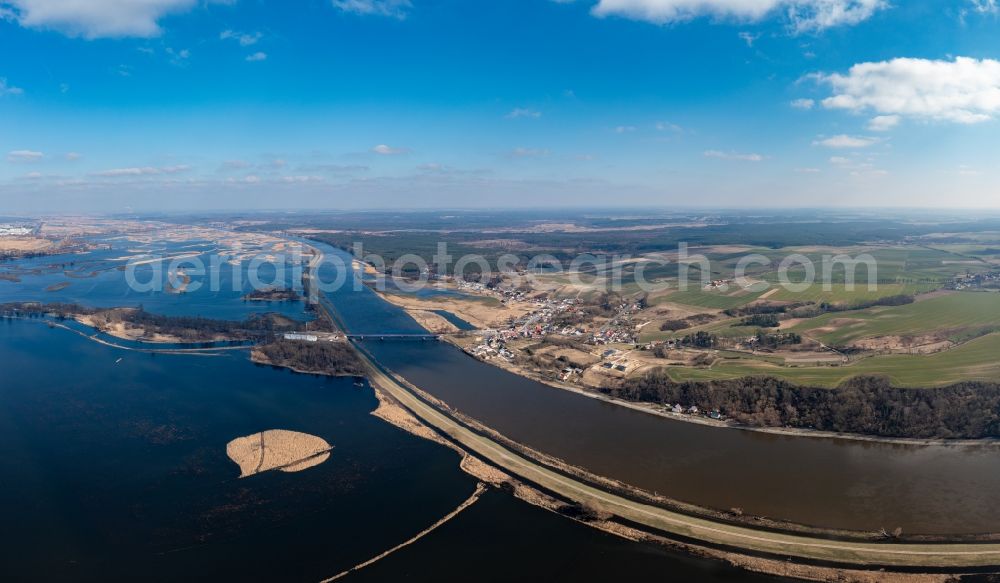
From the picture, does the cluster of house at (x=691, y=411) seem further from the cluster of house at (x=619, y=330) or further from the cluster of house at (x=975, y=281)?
the cluster of house at (x=975, y=281)

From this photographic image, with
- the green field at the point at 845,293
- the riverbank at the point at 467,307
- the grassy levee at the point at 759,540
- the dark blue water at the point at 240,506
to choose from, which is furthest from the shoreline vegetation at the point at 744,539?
the green field at the point at 845,293

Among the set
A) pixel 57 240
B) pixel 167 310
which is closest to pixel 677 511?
pixel 167 310

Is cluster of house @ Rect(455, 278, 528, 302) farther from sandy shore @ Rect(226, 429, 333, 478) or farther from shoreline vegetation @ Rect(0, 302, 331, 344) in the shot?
sandy shore @ Rect(226, 429, 333, 478)

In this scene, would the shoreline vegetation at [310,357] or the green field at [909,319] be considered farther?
the green field at [909,319]

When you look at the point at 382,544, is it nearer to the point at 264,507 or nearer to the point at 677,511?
the point at 264,507

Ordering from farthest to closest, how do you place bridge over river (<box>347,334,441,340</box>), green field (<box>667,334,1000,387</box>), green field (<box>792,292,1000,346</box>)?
bridge over river (<box>347,334,441,340</box>), green field (<box>792,292,1000,346</box>), green field (<box>667,334,1000,387</box>)

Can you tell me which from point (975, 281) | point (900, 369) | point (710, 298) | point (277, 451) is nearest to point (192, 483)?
point (277, 451)

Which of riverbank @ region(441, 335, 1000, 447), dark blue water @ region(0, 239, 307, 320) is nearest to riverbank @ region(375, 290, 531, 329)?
dark blue water @ region(0, 239, 307, 320)
